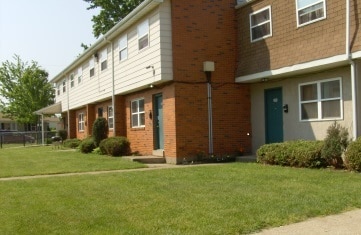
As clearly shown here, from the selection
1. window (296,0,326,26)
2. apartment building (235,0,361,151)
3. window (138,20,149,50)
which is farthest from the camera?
window (138,20,149,50)

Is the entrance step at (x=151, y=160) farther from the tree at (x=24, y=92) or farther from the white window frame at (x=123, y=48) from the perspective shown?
the tree at (x=24, y=92)

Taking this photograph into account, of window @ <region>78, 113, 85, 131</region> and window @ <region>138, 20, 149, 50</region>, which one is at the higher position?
window @ <region>138, 20, 149, 50</region>

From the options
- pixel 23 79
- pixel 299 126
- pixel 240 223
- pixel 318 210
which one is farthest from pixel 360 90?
pixel 23 79

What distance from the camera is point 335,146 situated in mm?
11023

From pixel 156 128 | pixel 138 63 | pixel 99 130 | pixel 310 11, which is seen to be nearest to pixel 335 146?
pixel 310 11

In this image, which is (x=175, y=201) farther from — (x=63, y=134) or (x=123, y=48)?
(x=63, y=134)

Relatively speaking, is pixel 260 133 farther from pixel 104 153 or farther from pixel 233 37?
pixel 104 153

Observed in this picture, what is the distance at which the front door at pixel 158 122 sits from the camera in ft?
54.6

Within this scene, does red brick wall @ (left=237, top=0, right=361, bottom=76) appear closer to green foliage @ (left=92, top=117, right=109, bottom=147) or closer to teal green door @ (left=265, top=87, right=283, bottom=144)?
teal green door @ (left=265, top=87, right=283, bottom=144)

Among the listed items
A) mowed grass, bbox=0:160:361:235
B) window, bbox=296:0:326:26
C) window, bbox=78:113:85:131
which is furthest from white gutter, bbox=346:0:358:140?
window, bbox=78:113:85:131

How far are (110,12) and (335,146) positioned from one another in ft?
94.2

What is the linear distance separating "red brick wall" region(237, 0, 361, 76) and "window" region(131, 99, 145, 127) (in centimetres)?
484

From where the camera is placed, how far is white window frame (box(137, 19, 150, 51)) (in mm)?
16328

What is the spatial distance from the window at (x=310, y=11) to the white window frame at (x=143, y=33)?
553cm
